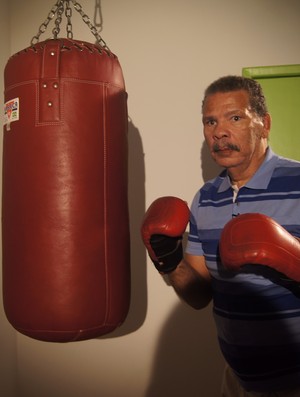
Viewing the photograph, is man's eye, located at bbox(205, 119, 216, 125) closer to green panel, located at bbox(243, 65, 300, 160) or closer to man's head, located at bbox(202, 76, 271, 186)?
man's head, located at bbox(202, 76, 271, 186)

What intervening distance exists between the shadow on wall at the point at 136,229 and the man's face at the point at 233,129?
649 mm

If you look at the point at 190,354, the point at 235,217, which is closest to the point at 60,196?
the point at 235,217

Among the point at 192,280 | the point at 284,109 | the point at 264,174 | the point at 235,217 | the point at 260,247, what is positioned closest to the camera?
the point at 260,247

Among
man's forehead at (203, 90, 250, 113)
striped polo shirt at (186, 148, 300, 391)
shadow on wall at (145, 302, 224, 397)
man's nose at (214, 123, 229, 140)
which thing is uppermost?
man's forehead at (203, 90, 250, 113)

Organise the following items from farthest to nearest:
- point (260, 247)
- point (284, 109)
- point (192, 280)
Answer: point (284, 109) < point (192, 280) < point (260, 247)

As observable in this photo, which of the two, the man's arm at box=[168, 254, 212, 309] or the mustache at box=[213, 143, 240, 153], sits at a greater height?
the mustache at box=[213, 143, 240, 153]

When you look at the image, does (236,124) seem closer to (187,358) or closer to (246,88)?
(246,88)

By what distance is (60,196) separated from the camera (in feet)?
2.95

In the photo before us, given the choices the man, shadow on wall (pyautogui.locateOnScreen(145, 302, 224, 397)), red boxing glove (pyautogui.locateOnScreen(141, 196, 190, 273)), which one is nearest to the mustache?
the man

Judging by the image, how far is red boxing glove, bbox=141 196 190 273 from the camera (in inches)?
36.7

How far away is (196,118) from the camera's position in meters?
1.59

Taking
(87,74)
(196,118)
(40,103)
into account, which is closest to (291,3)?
(196,118)

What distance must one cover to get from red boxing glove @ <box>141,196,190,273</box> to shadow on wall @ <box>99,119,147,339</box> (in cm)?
59

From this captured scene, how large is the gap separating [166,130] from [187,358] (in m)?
1.17
